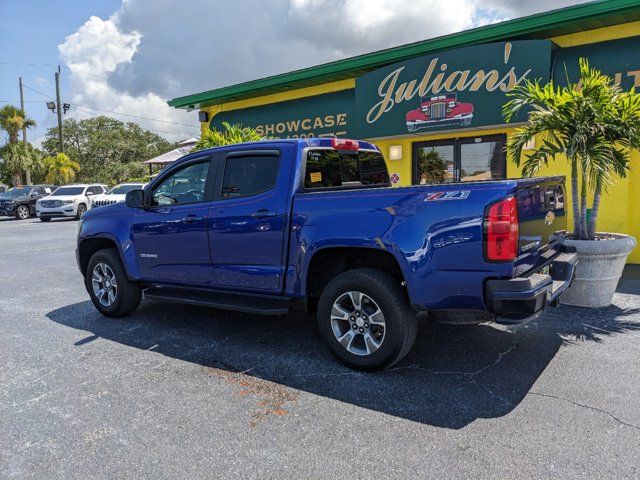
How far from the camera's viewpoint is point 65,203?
2136 centimetres

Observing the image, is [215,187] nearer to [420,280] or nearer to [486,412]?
[420,280]

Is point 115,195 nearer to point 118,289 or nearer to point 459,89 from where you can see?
point 459,89

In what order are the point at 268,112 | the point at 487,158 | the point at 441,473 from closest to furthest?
the point at 441,473 < the point at 487,158 < the point at 268,112

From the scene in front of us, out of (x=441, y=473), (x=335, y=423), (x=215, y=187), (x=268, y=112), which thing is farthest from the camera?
(x=268, y=112)

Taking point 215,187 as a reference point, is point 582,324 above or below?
below

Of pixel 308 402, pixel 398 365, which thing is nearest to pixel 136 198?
pixel 308 402

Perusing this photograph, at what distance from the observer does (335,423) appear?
3.25m

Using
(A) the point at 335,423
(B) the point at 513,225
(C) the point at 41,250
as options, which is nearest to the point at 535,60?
(B) the point at 513,225

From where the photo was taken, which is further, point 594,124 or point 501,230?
point 594,124

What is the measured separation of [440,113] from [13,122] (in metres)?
37.4

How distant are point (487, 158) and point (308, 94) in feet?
16.0

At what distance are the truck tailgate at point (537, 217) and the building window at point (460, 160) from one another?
474cm

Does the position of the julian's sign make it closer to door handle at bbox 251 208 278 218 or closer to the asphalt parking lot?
the asphalt parking lot

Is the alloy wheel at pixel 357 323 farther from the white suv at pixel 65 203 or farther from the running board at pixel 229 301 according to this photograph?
the white suv at pixel 65 203
